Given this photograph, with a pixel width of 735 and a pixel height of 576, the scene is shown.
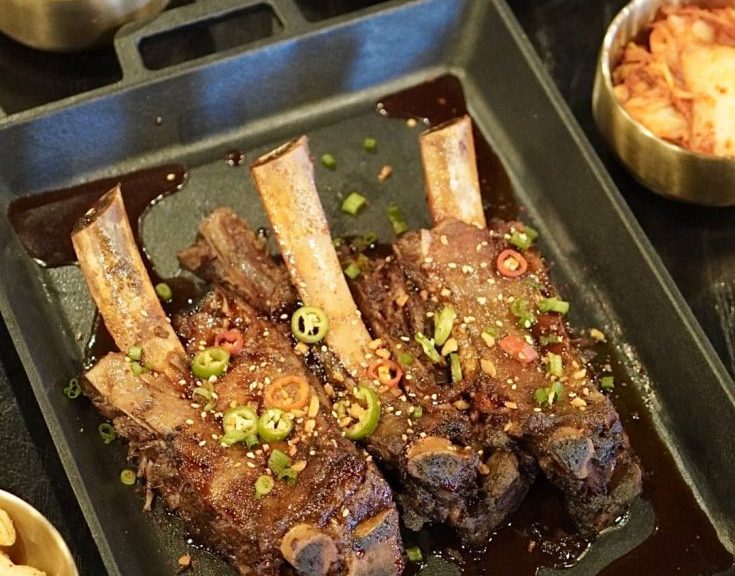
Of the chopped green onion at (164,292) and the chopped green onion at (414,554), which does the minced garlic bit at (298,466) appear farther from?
the chopped green onion at (164,292)

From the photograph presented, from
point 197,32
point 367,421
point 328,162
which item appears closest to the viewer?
point 367,421

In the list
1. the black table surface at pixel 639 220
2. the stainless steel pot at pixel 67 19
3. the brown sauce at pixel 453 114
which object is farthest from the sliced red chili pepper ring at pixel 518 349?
the stainless steel pot at pixel 67 19

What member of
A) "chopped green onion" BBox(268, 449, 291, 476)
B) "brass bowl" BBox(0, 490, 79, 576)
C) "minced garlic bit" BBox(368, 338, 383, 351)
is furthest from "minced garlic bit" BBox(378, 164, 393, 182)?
"brass bowl" BBox(0, 490, 79, 576)

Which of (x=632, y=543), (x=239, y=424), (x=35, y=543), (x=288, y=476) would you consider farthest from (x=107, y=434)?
(x=632, y=543)

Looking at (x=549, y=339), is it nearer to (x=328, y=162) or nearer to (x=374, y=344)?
(x=374, y=344)

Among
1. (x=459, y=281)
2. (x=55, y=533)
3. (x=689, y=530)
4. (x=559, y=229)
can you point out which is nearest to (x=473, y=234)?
(x=459, y=281)
